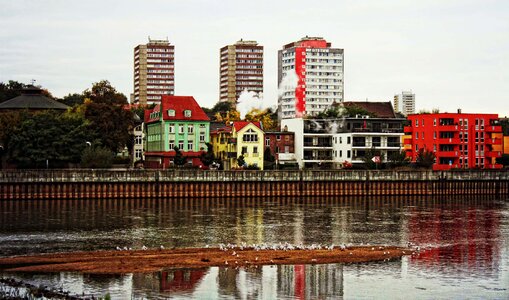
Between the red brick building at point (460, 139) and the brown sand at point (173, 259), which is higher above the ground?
the red brick building at point (460, 139)

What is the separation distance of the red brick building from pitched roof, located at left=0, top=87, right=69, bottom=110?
5712 cm

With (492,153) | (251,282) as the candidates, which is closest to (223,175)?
(492,153)

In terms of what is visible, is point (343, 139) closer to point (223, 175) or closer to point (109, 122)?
point (223, 175)

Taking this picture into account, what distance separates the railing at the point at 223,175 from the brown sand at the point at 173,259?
44.2 m

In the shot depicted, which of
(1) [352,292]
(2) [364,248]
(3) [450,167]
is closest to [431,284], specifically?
(1) [352,292]

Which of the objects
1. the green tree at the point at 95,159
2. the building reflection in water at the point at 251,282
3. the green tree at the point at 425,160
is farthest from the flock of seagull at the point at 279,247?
the green tree at the point at 425,160

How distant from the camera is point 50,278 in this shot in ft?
155

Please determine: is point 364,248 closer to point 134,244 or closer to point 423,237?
point 423,237

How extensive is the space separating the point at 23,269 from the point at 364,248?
23322mm

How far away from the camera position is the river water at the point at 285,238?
45312 mm

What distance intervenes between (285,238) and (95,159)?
47.3 metres

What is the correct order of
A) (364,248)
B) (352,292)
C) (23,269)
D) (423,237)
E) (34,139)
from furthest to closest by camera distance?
(34,139), (423,237), (364,248), (23,269), (352,292)

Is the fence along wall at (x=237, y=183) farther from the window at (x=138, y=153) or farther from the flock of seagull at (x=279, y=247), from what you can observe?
the flock of seagull at (x=279, y=247)

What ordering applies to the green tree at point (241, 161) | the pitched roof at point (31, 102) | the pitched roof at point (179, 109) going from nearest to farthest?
the green tree at point (241, 161) < the pitched roof at point (179, 109) < the pitched roof at point (31, 102)
